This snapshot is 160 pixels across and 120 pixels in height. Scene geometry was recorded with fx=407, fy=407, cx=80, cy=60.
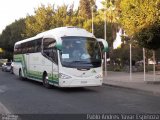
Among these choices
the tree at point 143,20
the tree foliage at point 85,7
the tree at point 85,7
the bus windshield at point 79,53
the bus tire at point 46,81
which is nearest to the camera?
the bus windshield at point 79,53

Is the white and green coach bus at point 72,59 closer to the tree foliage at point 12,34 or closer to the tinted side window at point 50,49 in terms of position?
the tinted side window at point 50,49

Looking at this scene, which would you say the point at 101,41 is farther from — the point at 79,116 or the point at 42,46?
the point at 79,116

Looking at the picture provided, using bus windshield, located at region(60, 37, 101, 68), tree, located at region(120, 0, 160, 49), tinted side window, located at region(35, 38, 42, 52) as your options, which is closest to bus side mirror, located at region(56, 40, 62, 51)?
bus windshield, located at region(60, 37, 101, 68)

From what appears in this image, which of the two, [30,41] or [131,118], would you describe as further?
[30,41]

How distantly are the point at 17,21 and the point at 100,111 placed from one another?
209 feet

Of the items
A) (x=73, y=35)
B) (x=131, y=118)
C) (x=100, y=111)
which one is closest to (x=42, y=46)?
(x=73, y=35)

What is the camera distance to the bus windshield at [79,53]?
815 inches

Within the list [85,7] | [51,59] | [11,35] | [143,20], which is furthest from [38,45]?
[85,7]

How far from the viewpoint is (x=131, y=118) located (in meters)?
11.9

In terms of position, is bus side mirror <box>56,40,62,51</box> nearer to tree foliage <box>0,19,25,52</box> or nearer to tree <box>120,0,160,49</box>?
tree <box>120,0,160,49</box>

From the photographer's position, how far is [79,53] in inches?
821

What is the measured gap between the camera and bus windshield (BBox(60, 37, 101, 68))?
2070 cm

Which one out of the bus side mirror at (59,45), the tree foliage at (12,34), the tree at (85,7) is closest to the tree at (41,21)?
the tree foliage at (12,34)

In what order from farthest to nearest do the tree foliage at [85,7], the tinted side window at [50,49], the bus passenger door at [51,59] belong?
the tree foliage at [85,7] → the tinted side window at [50,49] → the bus passenger door at [51,59]
